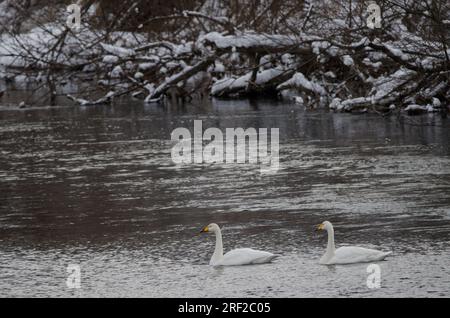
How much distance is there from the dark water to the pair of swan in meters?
0.08

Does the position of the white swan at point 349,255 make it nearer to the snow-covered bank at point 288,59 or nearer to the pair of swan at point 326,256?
the pair of swan at point 326,256

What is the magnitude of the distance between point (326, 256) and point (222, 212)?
3.04 meters

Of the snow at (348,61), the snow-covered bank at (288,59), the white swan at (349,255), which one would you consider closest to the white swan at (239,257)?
the white swan at (349,255)

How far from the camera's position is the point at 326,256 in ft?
34.8

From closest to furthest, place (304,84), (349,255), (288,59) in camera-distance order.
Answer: (349,255), (304,84), (288,59)

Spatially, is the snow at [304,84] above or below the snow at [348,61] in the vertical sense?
below

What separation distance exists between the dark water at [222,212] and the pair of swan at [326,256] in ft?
0.27

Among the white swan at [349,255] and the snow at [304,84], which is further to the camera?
the snow at [304,84]

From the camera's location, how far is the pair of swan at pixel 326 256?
34.6ft

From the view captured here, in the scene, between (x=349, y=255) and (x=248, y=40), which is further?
(x=248, y=40)

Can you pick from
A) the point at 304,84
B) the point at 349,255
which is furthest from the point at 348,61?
the point at 349,255

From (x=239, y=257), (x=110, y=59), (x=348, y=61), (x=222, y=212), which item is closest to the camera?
(x=239, y=257)

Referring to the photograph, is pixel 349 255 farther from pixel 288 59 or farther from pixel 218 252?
pixel 288 59
